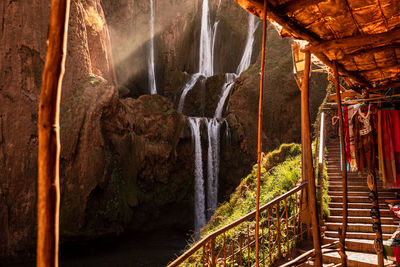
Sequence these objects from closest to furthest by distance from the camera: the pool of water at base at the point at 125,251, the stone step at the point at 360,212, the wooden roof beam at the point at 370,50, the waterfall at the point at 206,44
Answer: the wooden roof beam at the point at 370,50
the stone step at the point at 360,212
the pool of water at base at the point at 125,251
the waterfall at the point at 206,44

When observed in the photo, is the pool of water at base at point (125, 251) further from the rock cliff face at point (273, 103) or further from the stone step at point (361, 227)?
the rock cliff face at point (273, 103)

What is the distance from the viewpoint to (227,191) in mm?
17688

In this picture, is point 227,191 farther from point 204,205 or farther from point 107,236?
point 107,236

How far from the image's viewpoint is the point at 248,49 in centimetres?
2609

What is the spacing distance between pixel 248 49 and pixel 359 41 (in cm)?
2466

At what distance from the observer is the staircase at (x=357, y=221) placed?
16.4 ft

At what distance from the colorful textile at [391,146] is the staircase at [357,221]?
1.34 metres

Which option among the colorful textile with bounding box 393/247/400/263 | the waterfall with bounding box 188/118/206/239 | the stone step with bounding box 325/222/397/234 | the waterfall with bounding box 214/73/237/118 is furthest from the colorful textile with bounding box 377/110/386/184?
the waterfall with bounding box 214/73/237/118

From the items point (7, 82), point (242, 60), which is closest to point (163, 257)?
point (7, 82)

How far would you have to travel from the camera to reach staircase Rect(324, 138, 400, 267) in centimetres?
501

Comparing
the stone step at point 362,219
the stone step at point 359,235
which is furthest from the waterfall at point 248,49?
the stone step at point 359,235

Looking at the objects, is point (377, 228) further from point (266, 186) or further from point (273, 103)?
point (273, 103)

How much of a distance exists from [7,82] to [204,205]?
12.2 metres

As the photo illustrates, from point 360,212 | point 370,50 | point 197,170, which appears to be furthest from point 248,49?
point 370,50
